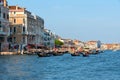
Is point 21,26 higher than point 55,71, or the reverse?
point 21,26

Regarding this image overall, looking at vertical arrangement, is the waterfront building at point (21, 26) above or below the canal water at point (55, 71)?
above

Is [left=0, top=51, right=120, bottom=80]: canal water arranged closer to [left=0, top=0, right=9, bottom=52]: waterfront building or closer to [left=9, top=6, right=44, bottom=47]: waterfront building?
[left=0, top=0, right=9, bottom=52]: waterfront building

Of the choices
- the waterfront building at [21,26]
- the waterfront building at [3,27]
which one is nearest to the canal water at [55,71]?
the waterfront building at [3,27]

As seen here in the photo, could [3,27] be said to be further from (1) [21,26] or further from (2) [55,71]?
(2) [55,71]

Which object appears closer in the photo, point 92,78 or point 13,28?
point 92,78

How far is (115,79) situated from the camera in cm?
2308

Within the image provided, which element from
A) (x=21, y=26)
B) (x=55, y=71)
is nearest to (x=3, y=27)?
(x=21, y=26)

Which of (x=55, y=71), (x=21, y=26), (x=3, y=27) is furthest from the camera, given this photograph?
(x=21, y=26)

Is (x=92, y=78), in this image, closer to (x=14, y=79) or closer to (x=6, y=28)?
(x=14, y=79)

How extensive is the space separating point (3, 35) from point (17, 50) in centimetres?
555

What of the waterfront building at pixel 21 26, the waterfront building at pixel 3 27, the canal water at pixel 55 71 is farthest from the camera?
the waterfront building at pixel 21 26

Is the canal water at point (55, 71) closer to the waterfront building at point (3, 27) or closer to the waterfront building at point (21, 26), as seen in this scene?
the waterfront building at point (3, 27)

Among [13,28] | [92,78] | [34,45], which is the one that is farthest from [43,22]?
[92,78]

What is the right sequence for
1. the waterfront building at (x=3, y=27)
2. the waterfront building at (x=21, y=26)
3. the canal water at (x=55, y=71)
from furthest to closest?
the waterfront building at (x=21, y=26)
the waterfront building at (x=3, y=27)
the canal water at (x=55, y=71)
